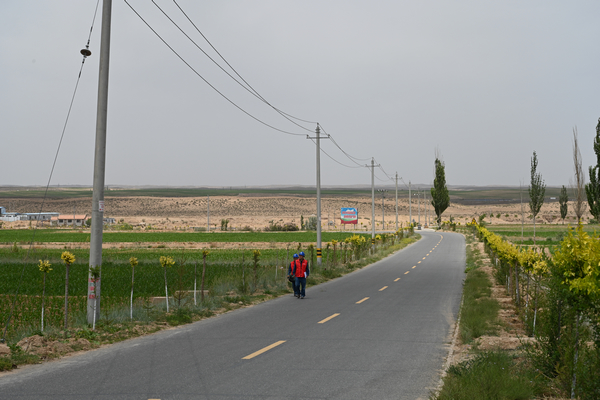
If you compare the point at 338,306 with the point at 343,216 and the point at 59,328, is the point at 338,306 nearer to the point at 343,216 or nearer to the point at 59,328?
the point at 59,328

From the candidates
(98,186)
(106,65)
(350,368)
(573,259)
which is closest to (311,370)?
(350,368)

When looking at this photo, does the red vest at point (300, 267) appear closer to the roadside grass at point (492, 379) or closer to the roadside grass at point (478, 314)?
the roadside grass at point (478, 314)

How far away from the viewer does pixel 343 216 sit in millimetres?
114062

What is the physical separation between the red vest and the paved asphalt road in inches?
104

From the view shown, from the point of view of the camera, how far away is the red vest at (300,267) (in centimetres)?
2030

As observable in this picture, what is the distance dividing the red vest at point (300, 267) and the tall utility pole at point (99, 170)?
8.46 m

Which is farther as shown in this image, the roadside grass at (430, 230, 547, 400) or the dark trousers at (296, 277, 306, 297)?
the dark trousers at (296, 277, 306, 297)

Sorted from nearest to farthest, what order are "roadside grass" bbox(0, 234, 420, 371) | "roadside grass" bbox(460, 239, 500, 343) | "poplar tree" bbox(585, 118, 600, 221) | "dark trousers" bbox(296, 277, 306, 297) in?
1. "roadside grass" bbox(0, 234, 420, 371)
2. "roadside grass" bbox(460, 239, 500, 343)
3. "dark trousers" bbox(296, 277, 306, 297)
4. "poplar tree" bbox(585, 118, 600, 221)

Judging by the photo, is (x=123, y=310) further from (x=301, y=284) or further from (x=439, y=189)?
(x=439, y=189)

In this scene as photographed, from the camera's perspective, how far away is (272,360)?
9.96m

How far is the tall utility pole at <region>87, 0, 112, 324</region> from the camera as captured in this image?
13477 mm

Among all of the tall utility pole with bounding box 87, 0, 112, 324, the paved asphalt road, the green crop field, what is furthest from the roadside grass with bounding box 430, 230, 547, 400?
the green crop field

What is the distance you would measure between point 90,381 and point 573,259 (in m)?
7.77

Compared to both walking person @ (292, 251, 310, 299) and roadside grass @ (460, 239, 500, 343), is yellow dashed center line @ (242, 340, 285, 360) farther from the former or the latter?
walking person @ (292, 251, 310, 299)
